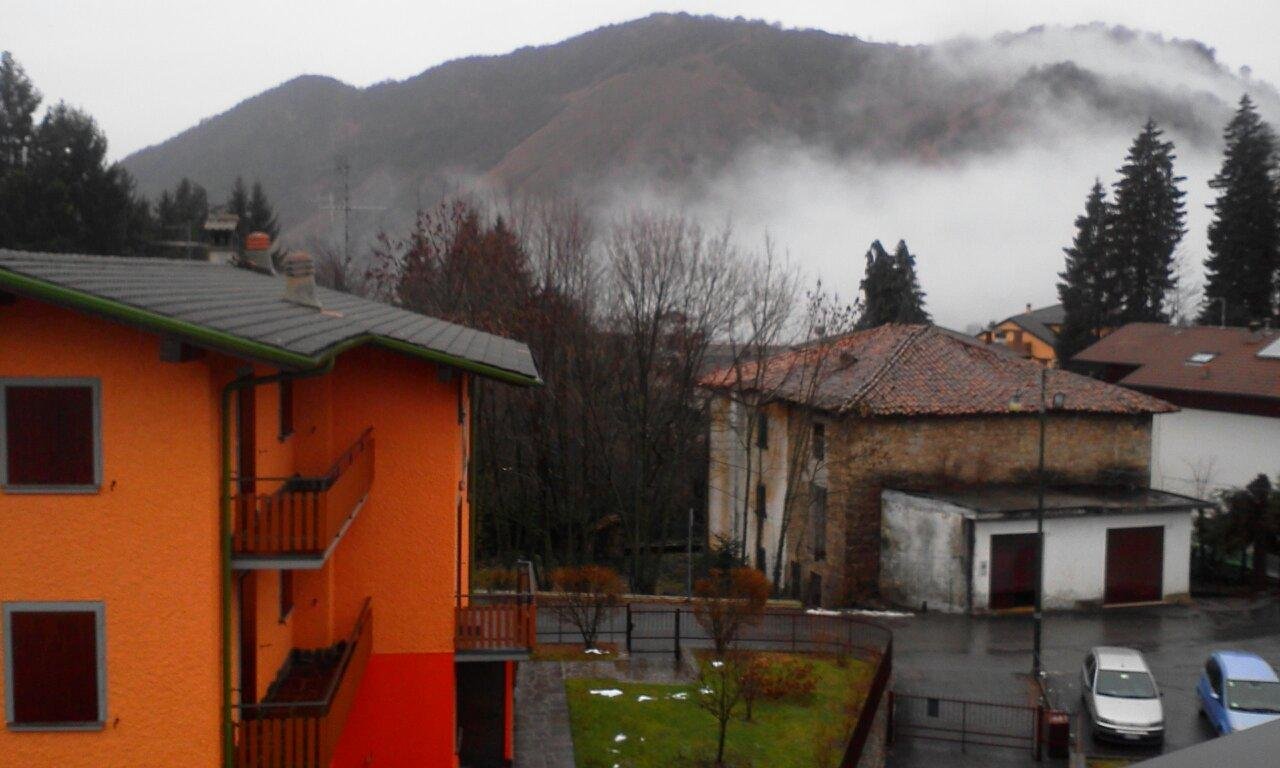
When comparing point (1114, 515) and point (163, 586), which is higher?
point (163, 586)

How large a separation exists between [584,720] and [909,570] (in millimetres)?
15884

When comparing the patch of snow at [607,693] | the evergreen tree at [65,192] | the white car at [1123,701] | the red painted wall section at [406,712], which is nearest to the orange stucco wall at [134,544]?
the red painted wall section at [406,712]

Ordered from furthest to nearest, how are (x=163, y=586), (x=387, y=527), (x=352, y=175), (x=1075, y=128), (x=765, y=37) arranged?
(x=1075, y=128)
(x=765, y=37)
(x=352, y=175)
(x=387, y=527)
(x=163, y=586)

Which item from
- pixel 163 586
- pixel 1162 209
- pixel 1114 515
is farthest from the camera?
pixel 1162 209

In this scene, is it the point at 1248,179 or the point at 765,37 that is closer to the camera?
the point at 1248,179

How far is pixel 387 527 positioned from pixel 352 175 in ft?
250

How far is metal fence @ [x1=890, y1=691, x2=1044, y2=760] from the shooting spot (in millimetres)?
20469

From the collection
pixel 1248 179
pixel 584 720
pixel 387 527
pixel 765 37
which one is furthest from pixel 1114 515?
pixel 765 37

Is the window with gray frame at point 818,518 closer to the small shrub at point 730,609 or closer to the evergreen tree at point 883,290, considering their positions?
the small shrub at point 730,609

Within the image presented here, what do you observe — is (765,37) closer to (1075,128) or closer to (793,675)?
(1075,128)

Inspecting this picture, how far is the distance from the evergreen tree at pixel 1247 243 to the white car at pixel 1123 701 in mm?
46213

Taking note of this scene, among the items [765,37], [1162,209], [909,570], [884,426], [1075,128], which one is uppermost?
[765,37]

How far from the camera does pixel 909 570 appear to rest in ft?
106

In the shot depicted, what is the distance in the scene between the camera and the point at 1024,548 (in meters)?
31.1
